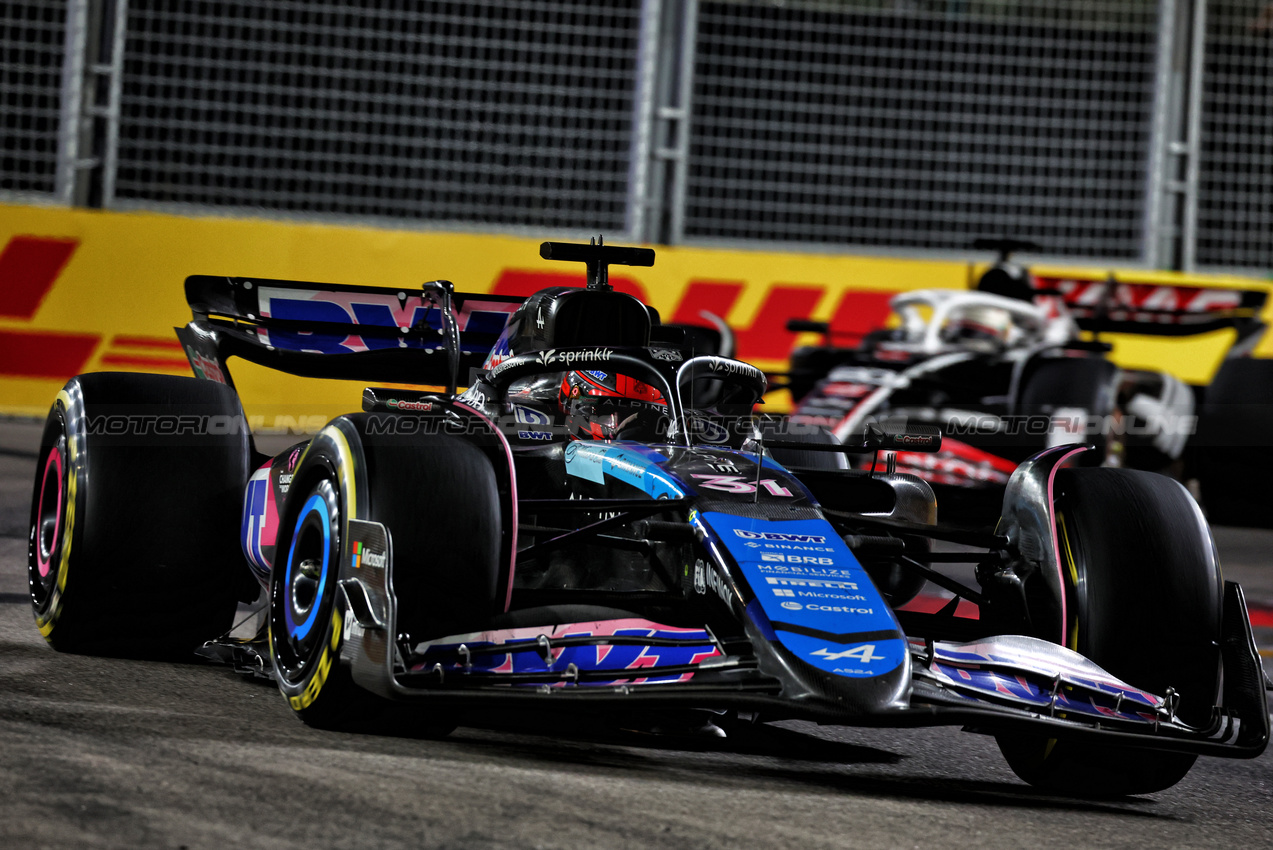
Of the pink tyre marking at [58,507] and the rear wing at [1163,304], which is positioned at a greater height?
the rear wing at [1163,304]

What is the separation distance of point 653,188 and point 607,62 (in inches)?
37.4

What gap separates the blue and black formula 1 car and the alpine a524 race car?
4954 mm

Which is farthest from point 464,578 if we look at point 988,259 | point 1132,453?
point 988,259

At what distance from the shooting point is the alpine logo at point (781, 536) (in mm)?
3662

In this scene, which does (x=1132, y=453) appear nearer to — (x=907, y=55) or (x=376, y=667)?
(x=907, y=55)

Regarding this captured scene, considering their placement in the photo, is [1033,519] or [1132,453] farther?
[1132,453]

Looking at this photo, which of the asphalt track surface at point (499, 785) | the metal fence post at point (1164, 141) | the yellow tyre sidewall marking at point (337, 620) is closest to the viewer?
the asphalt track surface at point (499, 785)

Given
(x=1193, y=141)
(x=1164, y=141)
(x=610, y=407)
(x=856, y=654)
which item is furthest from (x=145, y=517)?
(x=1193, y=141)

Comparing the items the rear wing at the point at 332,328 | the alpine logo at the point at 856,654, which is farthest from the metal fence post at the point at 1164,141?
the alpine logo at the point at 856,654

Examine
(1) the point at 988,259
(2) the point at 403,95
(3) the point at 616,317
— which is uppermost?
(2) the point at 403,95

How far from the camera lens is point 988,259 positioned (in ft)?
37.5
